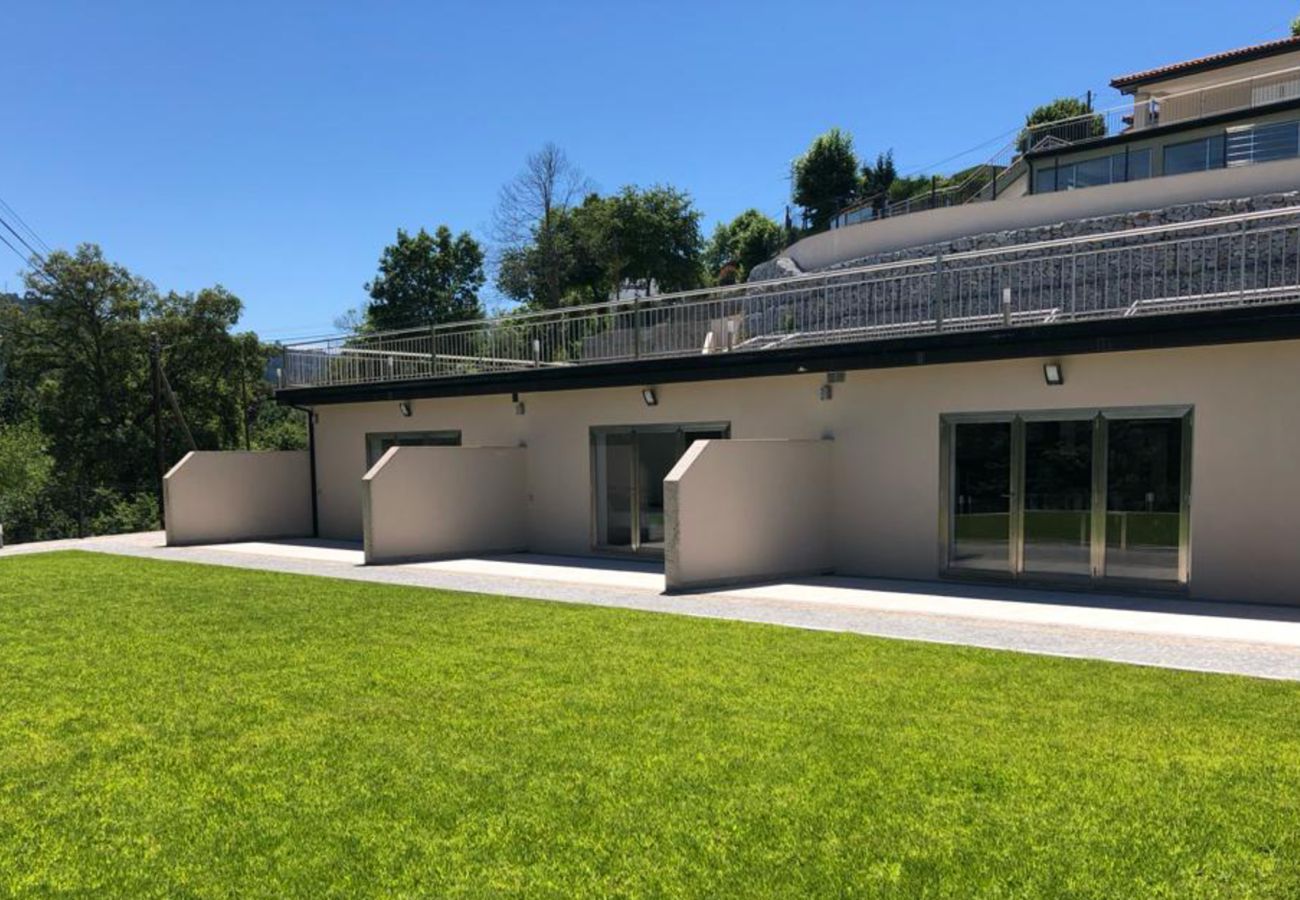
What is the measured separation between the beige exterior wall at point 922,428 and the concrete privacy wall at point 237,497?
298 centimetres

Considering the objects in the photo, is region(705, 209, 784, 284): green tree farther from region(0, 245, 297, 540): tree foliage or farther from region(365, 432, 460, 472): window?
region(365, 432, 460, 472): window

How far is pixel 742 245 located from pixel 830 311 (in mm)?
43724

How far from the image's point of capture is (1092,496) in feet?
36.0

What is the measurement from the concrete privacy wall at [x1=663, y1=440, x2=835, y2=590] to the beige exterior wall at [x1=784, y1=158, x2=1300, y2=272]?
14.9 m

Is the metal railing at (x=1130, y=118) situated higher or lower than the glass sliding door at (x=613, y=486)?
higher

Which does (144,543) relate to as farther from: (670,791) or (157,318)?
(157,318)

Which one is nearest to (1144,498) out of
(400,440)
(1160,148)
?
(400,440)

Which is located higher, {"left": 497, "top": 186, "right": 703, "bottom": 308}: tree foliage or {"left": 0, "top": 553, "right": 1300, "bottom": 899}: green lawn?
{"left": 497, "top": 186, "right": 703, "bottom": 308}: tree foliage

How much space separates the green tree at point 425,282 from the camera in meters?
53.2

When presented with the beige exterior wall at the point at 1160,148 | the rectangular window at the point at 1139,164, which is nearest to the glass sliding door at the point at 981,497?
the beige exterior wall at the point at 1160,148

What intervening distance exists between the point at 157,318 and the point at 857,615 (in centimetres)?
3568

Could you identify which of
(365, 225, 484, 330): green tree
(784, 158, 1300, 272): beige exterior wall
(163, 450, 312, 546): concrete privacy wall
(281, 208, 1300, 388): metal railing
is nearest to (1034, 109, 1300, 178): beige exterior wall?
(784, 158, 1300, 272): beige exterior wall

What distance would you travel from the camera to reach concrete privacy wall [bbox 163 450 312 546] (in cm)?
1831

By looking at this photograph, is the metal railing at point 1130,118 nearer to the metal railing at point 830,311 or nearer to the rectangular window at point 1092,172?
the rectangular window at point 1092,172
